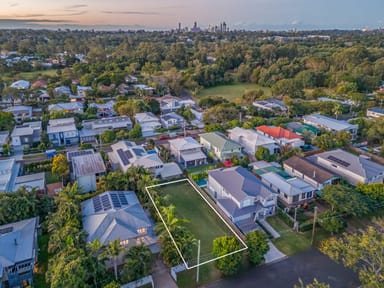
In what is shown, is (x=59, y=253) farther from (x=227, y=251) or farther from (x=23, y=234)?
(x=227, y=251)

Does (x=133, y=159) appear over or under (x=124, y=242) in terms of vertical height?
over

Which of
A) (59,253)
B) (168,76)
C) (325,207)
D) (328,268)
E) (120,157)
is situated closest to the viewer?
(59,253)

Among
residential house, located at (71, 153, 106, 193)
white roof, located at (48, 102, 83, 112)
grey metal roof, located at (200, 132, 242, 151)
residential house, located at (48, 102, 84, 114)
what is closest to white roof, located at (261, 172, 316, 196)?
grey metal roof, located at (200, 132, 242, 151)

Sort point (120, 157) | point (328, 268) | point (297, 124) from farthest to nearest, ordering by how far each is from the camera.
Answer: point (297, 124), point (120, 157), point (328, 268)

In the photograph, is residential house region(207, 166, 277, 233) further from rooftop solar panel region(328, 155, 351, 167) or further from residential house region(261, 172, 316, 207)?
rooftop solar panel region(328, 155, 351, 167)

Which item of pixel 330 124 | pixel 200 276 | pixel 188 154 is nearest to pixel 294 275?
pixel 200 276

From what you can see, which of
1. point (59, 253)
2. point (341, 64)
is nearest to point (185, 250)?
point (59, 253)

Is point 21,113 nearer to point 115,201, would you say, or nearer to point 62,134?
point 62,134

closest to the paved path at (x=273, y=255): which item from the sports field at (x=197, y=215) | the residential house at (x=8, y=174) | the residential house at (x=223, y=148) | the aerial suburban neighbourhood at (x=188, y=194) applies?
the aerial suburban neighbourhood at (x=188, y=194)
